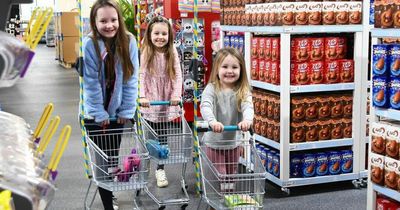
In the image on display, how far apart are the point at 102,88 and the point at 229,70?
0.95 metres

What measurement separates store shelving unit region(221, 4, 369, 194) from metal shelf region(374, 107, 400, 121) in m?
1.19

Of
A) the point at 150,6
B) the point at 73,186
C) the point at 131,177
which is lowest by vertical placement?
the point at 73,186

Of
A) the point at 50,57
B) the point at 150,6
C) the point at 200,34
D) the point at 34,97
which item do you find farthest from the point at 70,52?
the point at 200,34

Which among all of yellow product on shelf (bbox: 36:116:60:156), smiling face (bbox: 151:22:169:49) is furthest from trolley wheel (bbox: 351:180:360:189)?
yellow product on shelf (bbox: 36:116:60:156)

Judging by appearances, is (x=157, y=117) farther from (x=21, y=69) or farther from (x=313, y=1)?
(x=21, y=69)

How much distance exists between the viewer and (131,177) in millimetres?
3645

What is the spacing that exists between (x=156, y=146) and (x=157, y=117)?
554 millimetres

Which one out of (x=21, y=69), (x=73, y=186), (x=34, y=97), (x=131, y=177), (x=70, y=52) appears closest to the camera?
Answer: (x=21, y=69)

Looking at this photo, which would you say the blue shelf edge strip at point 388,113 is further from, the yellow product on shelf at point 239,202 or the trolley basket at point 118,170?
the trolley basket at point 118,170

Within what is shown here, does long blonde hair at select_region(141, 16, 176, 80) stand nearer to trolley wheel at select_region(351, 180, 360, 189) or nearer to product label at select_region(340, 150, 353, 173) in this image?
product label at select_region(340, 150, 353, 173)

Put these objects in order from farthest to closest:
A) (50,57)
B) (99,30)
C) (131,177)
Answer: (50,57) → (99,30) → (131,177)

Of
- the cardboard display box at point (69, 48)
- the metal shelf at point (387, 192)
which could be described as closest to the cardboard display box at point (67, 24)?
the cardboard display box at point (69, 48)

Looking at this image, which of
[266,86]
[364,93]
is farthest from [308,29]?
[364,93]

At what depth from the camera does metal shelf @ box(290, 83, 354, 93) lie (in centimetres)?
470
